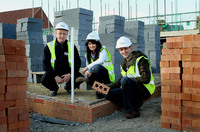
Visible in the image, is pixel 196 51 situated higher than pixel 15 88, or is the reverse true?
pixel 196 51

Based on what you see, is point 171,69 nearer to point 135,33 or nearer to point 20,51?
point 20,51

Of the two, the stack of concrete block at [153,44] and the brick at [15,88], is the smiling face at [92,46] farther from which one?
the stack of concrete block at [153,44]

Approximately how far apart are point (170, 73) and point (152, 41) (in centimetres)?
827

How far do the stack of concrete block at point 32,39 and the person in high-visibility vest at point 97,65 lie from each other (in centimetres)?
330

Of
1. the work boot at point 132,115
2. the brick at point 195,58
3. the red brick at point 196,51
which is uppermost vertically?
the red brick at point 196,51

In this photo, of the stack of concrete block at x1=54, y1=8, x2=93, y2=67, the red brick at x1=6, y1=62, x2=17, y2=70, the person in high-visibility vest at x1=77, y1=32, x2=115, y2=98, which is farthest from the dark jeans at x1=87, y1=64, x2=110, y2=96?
the stack of concrete block at x1=54, y1=8, x2=93, y2=67

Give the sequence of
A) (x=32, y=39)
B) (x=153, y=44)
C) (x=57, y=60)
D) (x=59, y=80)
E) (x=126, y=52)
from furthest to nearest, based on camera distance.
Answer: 1. (x=153, y=44)
2. (x=32, y=39)
3. (x=57, y=60)
4. (x=59, y=80)
5. (x=126, y=52)

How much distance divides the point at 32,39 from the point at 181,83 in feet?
18.0

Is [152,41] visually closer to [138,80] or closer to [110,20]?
[110,20]

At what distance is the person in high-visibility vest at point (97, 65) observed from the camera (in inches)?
162

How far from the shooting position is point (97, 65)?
415 centimetres

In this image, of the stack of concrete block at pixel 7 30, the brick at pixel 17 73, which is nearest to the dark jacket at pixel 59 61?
the brick at pixel 17 73

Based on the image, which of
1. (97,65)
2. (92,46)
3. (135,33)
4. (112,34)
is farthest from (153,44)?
(97,65)

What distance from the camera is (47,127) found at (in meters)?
3.68
